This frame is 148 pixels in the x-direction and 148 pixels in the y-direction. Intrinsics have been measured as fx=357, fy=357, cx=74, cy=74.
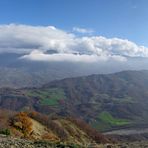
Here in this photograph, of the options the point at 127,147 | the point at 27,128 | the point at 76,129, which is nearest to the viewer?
the point at 127,147

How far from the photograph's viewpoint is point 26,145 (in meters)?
23.3

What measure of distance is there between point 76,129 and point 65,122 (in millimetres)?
5951

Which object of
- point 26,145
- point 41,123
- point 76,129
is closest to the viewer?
point 26,145

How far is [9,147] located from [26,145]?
1.98m

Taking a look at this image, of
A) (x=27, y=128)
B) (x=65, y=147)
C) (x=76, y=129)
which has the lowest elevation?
(x=76, y=129)

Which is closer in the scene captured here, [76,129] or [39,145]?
[39,145]

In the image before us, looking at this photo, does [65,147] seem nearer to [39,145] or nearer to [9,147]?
[39,145]

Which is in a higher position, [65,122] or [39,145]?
[39,145]

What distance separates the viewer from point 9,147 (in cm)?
Result: 2152

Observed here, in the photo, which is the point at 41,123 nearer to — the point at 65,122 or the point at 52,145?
the point at 65,122

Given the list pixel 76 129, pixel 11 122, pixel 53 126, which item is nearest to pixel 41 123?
pixel 53 126

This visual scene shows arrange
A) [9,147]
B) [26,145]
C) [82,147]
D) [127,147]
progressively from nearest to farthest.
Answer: [9,147], [26,145], [82,147], [127,147]

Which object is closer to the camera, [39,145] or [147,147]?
[39,145]

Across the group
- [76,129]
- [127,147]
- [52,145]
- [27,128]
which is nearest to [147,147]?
[127,147]
